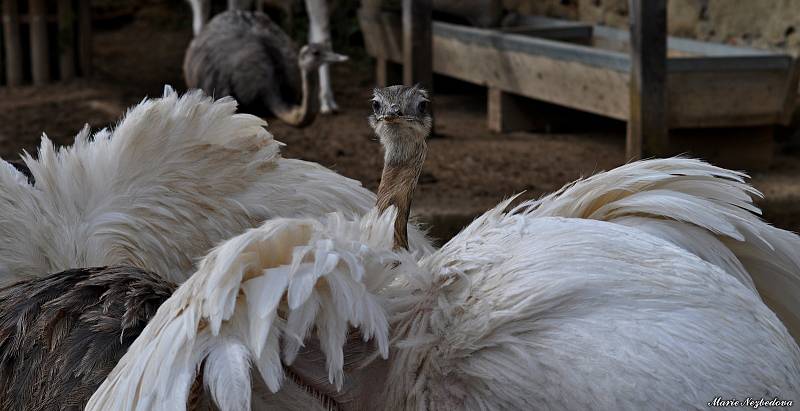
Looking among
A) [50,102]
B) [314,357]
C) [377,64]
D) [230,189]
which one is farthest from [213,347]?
[377,64]

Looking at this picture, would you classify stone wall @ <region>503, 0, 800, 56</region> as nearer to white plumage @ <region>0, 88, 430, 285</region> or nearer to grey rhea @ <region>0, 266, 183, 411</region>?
white plumage @ <region>0, 88, 430, 285</region>

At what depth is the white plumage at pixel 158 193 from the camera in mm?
2982

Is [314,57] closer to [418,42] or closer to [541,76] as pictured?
[418,42]

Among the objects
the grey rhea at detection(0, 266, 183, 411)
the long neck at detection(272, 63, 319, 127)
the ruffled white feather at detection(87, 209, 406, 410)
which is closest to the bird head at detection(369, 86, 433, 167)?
the grey rhea at detection(0, 266, 183, 411)

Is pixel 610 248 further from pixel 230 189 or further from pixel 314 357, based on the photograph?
pixel 230 189

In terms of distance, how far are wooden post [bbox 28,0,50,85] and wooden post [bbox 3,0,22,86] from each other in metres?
0.12

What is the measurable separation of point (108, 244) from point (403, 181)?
2.50ft

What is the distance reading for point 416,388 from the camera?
6.12 ft

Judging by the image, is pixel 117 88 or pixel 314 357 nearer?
pixel 314 357

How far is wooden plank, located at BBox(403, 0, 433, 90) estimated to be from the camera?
838cm

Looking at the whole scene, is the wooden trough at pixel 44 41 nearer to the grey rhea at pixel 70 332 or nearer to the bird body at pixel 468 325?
the grey rhea at pixel 70 332

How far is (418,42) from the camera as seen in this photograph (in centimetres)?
838

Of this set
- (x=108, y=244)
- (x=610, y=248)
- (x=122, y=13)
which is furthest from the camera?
(x=122, y=13)

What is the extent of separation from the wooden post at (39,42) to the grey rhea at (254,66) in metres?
2.08
